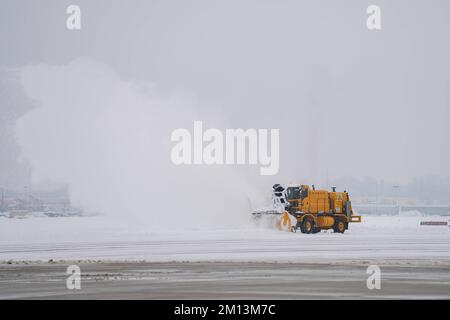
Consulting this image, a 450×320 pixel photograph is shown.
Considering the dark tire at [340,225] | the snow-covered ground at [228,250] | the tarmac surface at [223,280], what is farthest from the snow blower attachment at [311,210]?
the tarmac surface at [223,280]

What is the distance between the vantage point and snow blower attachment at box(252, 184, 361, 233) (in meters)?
47.5

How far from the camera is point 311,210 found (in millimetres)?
48125

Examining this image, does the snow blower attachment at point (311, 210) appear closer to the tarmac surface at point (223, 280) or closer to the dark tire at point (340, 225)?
the dark tire at point (340, 225)

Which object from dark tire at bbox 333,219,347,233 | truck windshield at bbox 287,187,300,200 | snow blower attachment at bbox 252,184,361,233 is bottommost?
dark tire at bbox 333,219,347,233

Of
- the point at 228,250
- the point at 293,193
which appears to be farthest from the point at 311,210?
the point at 228,250

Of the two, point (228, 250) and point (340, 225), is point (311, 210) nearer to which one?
point (340, 225)

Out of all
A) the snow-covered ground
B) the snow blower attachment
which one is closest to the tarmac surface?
the snow-covered ground

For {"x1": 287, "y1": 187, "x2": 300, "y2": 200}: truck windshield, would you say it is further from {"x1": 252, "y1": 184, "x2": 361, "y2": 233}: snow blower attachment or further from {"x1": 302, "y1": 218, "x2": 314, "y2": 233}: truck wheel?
{"x1": 302, "y1": 218, "x2": 314, "y2": 233}: truck wheel

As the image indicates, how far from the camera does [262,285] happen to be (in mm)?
18609

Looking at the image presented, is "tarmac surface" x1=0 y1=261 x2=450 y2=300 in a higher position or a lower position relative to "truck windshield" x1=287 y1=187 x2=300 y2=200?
lower
